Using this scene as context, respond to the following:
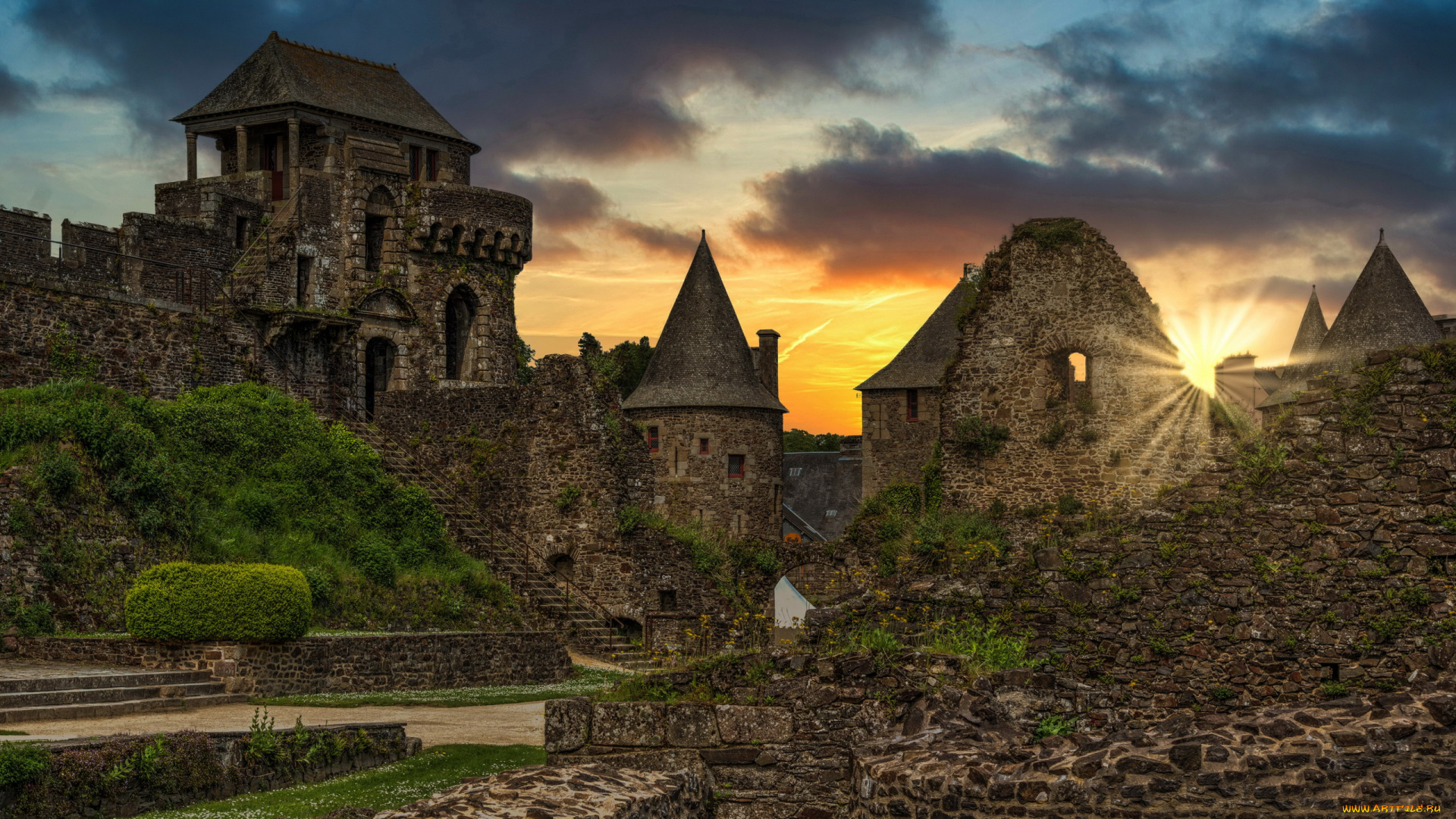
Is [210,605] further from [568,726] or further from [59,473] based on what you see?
[568,726]

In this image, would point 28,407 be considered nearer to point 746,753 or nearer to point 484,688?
point 484,688

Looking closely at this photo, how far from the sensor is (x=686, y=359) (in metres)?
43.3

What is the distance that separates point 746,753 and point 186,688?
9554mm

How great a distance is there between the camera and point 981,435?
82.4 ft

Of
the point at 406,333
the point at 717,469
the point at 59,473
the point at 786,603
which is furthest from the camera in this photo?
the point at 717,469

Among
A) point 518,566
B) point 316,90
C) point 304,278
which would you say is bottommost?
point 518,566

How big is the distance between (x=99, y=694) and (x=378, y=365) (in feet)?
74.0

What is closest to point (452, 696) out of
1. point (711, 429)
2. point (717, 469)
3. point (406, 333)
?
point (406, 333)

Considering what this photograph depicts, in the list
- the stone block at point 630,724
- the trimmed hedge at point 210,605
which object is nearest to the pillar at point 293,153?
the trimmed hedge at point 210,605

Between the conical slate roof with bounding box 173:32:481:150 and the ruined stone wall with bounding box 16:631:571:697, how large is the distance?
22.5 metres

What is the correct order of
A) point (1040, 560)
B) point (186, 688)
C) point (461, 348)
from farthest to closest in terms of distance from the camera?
point (461, 348) → point (186, 688) → point (1040, 560)

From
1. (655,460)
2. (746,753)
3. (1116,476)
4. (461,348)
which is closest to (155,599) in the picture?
(746,753)

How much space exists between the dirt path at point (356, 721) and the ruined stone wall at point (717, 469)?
2261 centimetres

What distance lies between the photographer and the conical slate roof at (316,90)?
135ft
